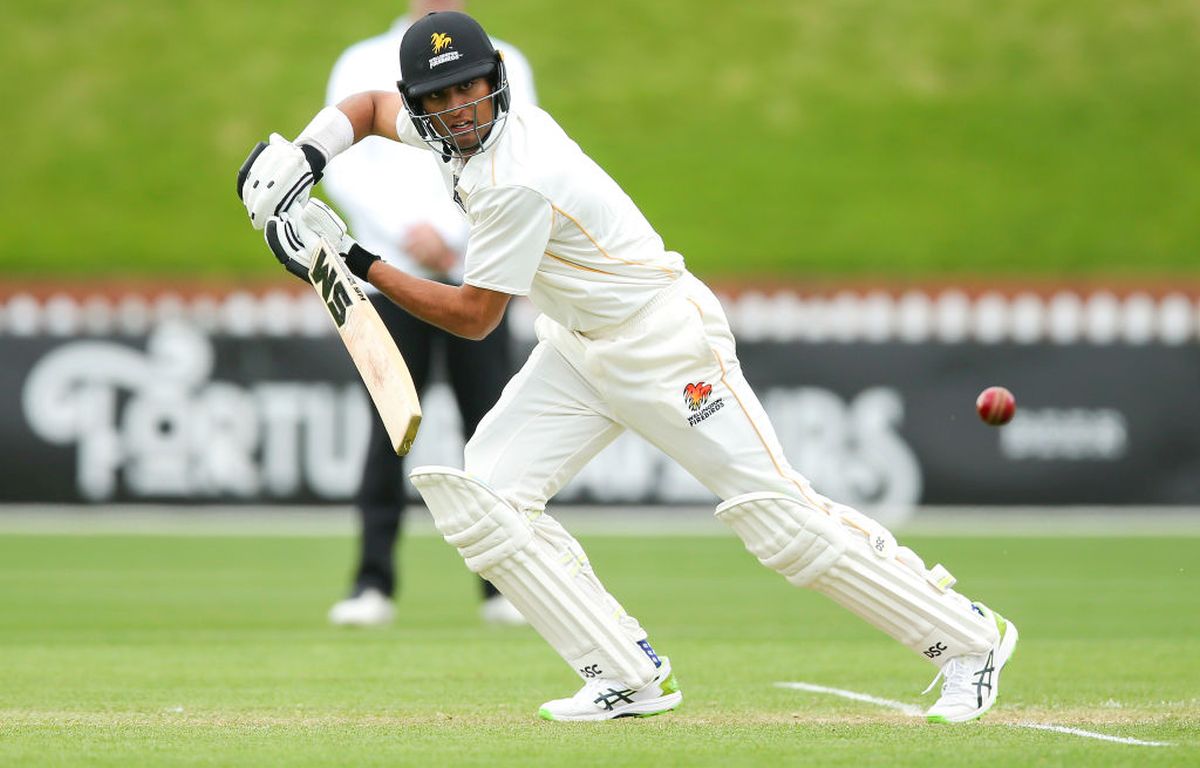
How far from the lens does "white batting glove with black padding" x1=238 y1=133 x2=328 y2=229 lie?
14.6 ft

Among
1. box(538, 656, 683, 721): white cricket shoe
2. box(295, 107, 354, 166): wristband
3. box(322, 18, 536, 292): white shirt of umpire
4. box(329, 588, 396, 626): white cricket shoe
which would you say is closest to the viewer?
box(538, 656, 683, 721): white cricket shoe

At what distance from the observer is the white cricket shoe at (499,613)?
22.1 feet

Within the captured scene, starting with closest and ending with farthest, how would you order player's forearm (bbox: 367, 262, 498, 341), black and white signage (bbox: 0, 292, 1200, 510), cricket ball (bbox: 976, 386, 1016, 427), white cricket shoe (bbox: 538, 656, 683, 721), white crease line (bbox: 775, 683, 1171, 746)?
white crease line (bbox: 775, 683, 1171, 746)
player's forearm (bbox: 367, 262, 498, 341)
white cricket shoe (bbox: 538, 656, 683, 721)
cricket ball (bbox: 976, 386, 1016, 427)
black and white signage (bbox: 0, 292, 1200, 510)

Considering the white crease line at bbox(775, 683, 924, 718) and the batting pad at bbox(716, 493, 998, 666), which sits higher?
the batting pad at bbox(716, 493, 998, 666)

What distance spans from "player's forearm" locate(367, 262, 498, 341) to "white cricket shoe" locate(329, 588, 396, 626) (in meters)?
2.40

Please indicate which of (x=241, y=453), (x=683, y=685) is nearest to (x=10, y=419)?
(x=241, y=453)

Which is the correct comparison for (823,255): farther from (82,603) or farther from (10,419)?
(82,603)

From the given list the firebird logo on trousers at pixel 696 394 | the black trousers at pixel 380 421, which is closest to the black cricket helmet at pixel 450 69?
the firebird logo on trousers at pixel 696 394

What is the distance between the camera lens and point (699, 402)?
443cm

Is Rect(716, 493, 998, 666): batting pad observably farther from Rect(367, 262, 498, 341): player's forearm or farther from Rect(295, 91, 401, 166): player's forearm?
Rect(295, 91, 401, 166): player's forearm

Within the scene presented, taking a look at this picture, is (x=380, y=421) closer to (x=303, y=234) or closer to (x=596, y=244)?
(x=303, y=234)

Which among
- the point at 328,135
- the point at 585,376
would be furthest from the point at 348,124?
the point at 585,376

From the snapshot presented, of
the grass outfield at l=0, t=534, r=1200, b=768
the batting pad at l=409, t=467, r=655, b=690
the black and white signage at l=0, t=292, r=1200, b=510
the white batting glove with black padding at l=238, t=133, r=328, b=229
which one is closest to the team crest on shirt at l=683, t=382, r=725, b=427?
the batting pad at l=409, t=467, r=655, b=690

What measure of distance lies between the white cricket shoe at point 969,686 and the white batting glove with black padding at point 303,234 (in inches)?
69.8
